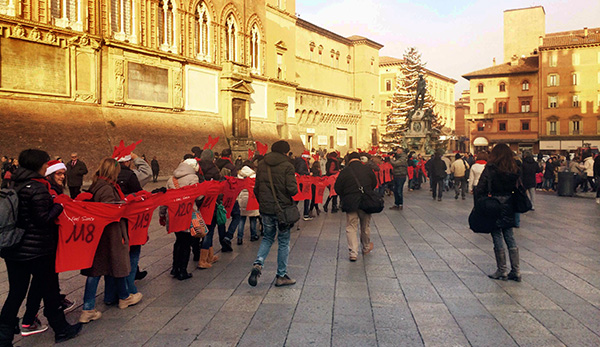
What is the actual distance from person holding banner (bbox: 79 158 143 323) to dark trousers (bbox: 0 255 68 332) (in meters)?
0.40

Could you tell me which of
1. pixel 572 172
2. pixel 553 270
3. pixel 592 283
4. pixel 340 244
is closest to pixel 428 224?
pixel 340 244

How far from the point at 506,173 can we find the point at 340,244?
375 centimetres

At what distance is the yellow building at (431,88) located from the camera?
80.8m

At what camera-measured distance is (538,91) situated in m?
62.6

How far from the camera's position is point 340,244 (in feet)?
30.0

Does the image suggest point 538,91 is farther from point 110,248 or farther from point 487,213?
point 110,248

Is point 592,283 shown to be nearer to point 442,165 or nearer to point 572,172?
point 442,165

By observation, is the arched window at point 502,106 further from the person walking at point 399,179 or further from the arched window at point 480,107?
the person walking at point 399,179

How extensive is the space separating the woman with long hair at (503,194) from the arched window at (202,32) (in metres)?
27.3

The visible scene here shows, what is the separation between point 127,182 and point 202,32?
27.5 metres

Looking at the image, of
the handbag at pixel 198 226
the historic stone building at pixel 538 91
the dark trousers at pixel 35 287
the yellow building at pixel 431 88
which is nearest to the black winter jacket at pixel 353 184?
the handbag at pixel 198 226

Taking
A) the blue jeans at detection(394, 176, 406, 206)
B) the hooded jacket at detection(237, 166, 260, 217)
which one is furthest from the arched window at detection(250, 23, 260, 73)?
the hooded jacket at detection(237, 166, 260, 217)

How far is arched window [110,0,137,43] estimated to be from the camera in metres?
24.4

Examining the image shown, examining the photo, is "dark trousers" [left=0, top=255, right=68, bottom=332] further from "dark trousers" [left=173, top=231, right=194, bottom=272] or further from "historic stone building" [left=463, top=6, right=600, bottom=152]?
"historic stone building" [left=463, top=6, right=600, bottom=152]
